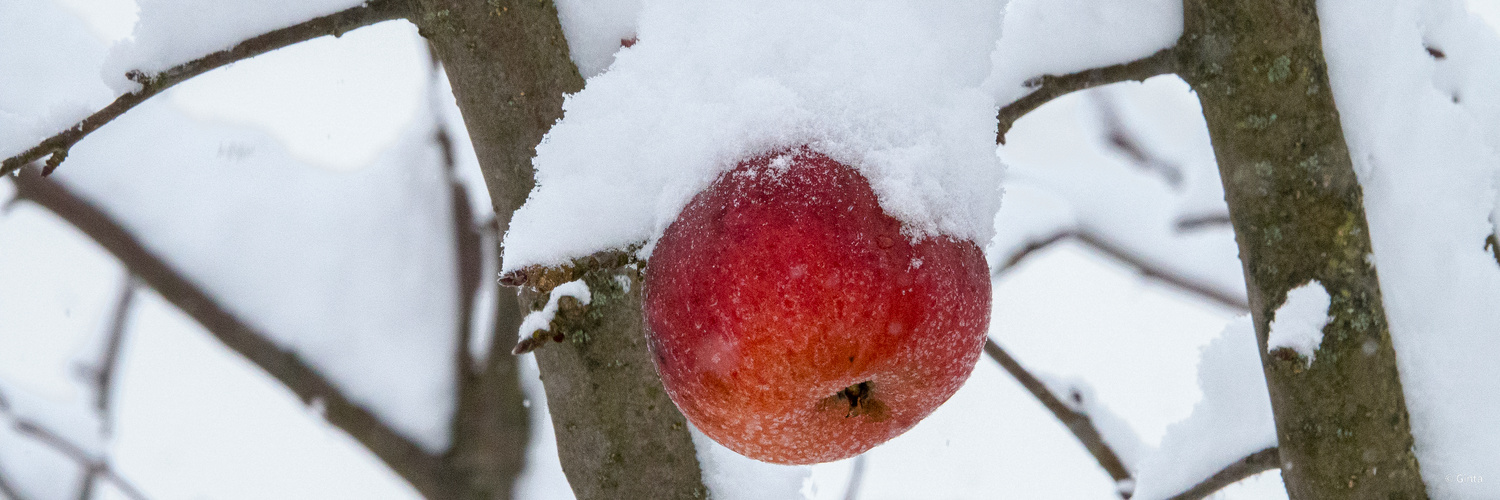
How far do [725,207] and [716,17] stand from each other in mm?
254

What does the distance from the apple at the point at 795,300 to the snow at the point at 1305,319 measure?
522mm

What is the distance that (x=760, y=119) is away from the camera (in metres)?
1.11

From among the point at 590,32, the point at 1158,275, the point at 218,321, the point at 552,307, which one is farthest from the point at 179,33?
the point at 1158,275

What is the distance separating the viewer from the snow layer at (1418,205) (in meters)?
1.43

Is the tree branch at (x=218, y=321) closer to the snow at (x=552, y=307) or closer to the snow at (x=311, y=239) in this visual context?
the snow at (x=311, y=239)

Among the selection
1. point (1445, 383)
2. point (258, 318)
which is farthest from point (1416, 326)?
point (258, 318)

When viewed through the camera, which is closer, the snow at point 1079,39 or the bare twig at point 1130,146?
the snow at point 1079,39

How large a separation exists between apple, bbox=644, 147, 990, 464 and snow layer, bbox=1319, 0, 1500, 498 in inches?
30.0

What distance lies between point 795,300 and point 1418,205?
3.46ft

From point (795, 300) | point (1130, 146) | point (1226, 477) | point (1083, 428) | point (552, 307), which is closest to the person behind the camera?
point (795, 300)

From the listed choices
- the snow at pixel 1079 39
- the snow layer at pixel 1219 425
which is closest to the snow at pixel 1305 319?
the snow layer at pixel 1219 425

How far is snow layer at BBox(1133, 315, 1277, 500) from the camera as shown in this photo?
1.62 meters

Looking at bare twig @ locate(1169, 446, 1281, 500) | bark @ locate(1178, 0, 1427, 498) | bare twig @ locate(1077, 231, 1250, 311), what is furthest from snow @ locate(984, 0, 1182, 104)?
bare twig @ locate(1077, 231, 1250, 311)

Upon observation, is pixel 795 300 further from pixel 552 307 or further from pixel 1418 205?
pixel 1418 205
